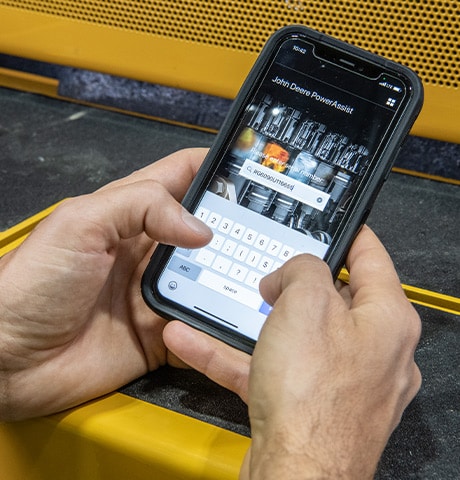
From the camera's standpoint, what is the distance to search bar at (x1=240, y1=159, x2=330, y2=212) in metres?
0.51

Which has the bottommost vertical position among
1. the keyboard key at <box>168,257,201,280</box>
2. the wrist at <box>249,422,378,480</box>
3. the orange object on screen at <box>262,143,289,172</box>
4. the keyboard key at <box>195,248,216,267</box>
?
the keyboard key at <box>168,257,201,280</box>

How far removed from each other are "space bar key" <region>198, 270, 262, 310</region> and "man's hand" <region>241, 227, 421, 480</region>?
0.09 m

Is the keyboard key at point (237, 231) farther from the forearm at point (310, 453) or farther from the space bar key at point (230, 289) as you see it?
the forearm at point (310, 453)

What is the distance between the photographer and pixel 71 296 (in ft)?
1.52

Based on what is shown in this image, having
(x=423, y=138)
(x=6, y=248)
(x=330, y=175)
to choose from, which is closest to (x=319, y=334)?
(x=330, y=175)

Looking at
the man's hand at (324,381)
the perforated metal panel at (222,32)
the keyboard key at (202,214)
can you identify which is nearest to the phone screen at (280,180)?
the keyboard key at (202,214)

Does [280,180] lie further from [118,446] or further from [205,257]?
[118,446]

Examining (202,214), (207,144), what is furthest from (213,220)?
(207,144)

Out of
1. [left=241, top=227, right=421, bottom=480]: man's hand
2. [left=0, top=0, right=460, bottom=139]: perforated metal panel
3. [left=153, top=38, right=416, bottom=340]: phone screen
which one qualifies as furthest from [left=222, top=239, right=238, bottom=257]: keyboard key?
[left=0, top=0, right=460, bottom=139]: perforated metal panel

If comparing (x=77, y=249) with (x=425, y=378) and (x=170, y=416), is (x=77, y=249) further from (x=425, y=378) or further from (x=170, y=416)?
(x=425, y=378)

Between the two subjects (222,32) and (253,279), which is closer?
(253,279)

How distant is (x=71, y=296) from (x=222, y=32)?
455mm

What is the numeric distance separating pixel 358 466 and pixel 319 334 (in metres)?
0.07

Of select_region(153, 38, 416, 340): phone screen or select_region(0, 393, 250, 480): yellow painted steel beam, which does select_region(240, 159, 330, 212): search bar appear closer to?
select_region(153, 38, 416, 340): phone screen
